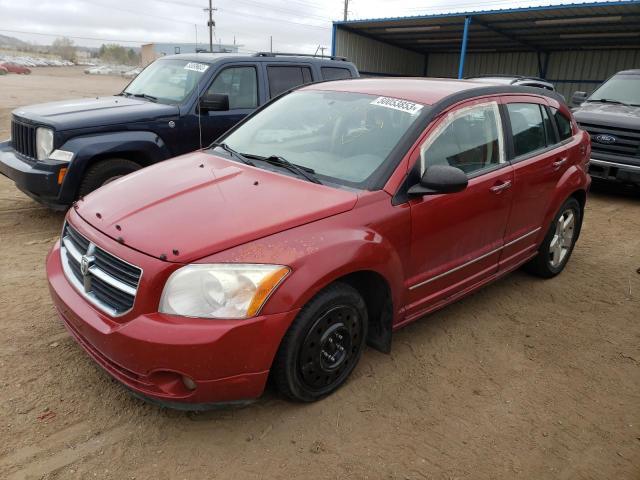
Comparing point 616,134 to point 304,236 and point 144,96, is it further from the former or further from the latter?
point 304,236

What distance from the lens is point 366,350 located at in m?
3.40

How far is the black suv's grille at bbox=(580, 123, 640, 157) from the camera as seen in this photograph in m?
7.48

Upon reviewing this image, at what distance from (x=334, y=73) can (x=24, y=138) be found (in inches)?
162

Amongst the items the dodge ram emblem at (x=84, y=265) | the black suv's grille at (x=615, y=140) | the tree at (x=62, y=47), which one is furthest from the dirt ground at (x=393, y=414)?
the tree at (x=62, y=47)

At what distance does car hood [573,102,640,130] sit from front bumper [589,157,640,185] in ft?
1.85

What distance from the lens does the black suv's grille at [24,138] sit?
5145 millimetres

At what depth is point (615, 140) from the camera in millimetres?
7641

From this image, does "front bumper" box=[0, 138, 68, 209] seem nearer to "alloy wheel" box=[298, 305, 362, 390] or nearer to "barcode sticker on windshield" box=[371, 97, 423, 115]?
"barcode sticker on windshield" box=[371, 97, 423, 115]

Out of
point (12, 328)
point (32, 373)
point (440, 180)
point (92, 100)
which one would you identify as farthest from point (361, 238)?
point (92, 100)

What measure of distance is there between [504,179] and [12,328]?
3.53m

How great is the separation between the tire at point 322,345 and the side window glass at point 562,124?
280cm

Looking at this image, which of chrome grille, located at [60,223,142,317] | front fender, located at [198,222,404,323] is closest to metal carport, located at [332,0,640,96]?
front fender, located at [198,222,404,323]

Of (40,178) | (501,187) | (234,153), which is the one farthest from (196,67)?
(501,187)

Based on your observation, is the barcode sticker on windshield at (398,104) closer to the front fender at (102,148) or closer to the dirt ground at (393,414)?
the dirt ground at (393,414)
